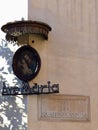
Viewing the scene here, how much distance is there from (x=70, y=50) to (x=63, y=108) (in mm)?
971

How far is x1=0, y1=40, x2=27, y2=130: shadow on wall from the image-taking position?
20.1 feet

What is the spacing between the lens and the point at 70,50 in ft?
21.4

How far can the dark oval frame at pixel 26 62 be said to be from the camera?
617 cm

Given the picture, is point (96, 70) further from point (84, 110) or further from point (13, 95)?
point (13, 95)

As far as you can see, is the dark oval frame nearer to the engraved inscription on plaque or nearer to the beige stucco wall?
the beige stucco wall

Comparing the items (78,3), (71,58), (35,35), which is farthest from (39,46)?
(78,3)

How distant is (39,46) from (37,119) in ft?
3.79

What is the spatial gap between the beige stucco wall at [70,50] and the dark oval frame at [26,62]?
0.11m

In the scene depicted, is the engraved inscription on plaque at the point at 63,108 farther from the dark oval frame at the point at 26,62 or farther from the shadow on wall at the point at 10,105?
the dark oval frame at the point at 26,62

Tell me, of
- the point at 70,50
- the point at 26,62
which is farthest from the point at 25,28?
the point at 70,50

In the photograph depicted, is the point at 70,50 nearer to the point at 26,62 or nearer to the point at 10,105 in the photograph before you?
the point at 26,62

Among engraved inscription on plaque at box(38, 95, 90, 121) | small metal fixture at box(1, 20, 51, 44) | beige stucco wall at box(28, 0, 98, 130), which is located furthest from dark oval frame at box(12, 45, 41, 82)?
engraved inscription on plaque at box(38, 95, 90, 121)

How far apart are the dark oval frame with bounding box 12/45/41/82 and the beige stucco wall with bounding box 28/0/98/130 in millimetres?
107

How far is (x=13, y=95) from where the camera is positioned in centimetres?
617
